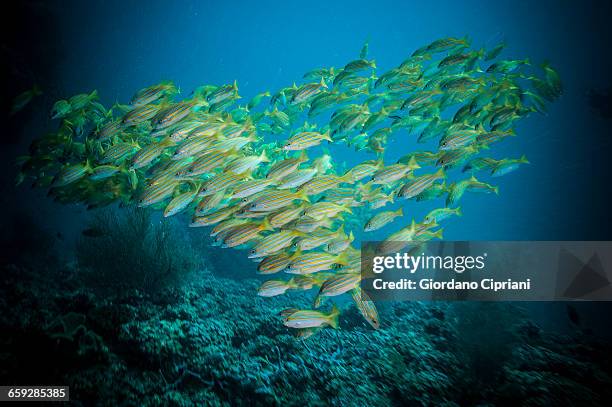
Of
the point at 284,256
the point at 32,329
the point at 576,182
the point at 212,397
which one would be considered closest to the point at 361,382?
the point at 212,397

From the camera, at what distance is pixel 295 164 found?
4207mm

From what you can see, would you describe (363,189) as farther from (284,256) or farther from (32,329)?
(32,329)

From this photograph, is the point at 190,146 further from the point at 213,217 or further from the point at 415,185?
the point at 415,185

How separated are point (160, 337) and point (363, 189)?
165 inches

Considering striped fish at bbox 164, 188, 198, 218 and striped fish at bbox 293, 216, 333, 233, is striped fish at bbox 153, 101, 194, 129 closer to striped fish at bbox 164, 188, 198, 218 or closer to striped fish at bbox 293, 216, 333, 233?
striped fish at bbox 164, 188, 198, 218

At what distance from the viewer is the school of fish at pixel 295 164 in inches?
155

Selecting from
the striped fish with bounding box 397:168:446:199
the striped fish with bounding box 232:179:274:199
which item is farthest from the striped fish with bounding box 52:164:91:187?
the striped fish with bounding box 397:168:446:199

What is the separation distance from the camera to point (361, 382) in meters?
4.61

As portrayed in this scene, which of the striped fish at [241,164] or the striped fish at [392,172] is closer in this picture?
the striped fish at [241,164]

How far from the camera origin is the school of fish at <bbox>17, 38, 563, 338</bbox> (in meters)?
3.93

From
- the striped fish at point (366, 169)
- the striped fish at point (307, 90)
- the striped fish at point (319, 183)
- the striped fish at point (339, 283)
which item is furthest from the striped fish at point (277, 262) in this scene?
the striped fish at point (307, 90)

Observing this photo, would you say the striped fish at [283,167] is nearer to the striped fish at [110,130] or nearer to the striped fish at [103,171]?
the striped fish at [103,171]

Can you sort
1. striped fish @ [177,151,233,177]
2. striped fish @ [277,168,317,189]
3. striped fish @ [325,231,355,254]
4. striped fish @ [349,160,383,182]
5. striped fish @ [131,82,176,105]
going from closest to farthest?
1. striped fish @ [177,151,233,177]
2. striped fish @ [277,168,317,189]
3. striped fish @ [325,231,355,254]
4. striped fish @ [131,82,176,105]
5. striped fish @ [349,160,383,182]

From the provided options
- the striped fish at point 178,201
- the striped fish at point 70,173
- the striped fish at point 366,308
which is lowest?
the striped fish at point 366,308
